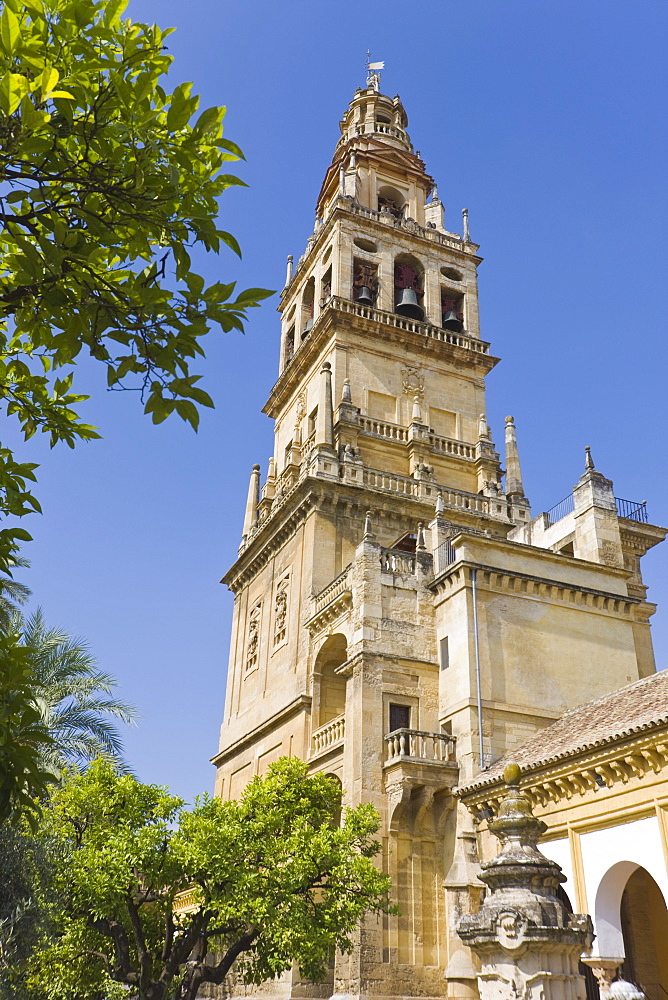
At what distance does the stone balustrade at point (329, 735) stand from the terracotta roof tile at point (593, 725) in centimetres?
401

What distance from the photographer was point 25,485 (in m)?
5.50

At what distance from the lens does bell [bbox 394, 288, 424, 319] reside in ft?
113

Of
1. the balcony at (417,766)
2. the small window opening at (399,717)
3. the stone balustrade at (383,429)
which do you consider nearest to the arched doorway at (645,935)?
the balcony at (417,766)

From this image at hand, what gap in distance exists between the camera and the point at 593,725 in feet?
57.6

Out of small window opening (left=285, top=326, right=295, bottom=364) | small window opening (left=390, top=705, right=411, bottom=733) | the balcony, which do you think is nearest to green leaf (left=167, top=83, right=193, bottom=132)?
the balcony

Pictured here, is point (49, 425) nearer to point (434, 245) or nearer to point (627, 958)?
point (627, 958)

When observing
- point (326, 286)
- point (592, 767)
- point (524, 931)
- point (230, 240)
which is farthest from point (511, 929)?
point (326, 286)

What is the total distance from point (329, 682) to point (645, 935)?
10.2 meters

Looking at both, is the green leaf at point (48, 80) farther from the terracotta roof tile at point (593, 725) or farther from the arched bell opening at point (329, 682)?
the arched bell opening at point (329, 682)

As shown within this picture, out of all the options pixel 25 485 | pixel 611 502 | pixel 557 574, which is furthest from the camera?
pixel 611 502

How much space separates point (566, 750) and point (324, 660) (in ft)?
32.1

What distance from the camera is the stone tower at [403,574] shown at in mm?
19797

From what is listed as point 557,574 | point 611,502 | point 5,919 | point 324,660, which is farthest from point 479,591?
point 5,919

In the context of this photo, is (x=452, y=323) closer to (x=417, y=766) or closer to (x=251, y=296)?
(x=417, y=766)
